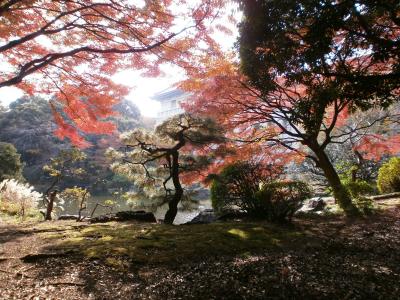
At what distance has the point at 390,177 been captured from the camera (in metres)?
11.1

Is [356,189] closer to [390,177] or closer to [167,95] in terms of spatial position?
[390,177]

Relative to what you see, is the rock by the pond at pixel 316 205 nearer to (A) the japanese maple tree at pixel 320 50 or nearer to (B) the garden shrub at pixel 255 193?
(A) the japanese maple tree at pixel 320 50

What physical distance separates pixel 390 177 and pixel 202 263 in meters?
9.92

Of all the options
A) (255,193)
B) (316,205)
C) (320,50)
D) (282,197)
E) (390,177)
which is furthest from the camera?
(390,177)

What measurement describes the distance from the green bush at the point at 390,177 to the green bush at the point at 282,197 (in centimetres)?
622

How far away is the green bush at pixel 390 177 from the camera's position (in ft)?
35.1

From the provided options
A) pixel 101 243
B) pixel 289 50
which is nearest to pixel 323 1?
pixel 289 50

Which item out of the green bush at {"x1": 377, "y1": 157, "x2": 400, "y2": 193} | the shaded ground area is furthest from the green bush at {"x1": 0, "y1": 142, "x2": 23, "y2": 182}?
the green bush at {"x1": 377, "y1": 157, "x2": 400, "y2": 193}

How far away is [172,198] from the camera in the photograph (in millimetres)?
8266

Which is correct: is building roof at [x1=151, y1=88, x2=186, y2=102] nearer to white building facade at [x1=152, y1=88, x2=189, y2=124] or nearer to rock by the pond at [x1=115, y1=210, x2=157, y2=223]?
white building facade at [x1=152, y1=88, x2=189, y2=124]

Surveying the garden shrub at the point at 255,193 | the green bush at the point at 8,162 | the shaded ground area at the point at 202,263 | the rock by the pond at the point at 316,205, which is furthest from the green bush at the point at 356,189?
the green bush at the point at 8,162

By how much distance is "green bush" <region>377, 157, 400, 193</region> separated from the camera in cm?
1069

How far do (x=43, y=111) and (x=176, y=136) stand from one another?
2840 centimetres

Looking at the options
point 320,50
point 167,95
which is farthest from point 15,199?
point 167,95
